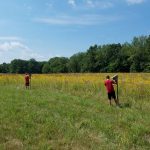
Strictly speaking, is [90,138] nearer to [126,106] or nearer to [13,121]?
[13,121]

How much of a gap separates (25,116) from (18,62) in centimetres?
14300

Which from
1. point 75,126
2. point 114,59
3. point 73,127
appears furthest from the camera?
point 114,59

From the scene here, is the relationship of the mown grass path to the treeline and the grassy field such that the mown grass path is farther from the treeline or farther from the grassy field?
the treeline

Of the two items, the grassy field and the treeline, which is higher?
the treeline

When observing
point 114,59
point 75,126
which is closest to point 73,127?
point 75,126

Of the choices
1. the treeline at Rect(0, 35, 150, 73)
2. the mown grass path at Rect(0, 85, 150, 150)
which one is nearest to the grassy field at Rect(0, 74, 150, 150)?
the mown grass path at Rect(0, 85, 150, 150)

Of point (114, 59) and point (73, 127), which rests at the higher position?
point (114, 59)

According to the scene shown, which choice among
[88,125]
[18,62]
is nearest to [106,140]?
[88,125]

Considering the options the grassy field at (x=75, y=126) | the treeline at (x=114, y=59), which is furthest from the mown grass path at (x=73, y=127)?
the treeline at (x=114, y=59)

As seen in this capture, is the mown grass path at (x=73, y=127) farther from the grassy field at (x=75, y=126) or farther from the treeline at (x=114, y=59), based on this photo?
the treeline at (x=114, y=59)

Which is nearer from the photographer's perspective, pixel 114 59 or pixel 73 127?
pixel 73 127

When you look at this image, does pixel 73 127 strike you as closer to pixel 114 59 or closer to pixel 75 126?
pixel 75 126

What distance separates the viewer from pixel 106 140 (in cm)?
1101

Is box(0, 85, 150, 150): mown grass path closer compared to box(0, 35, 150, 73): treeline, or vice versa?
box(0, 85, 150, 150): mown grass path
